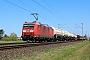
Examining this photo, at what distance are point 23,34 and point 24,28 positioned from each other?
114 cm

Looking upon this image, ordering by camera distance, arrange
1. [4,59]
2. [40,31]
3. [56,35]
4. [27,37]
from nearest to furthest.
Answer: [4,59], [27,37], [40,31], [56,35]

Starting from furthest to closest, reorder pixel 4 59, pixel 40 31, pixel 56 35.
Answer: pixel 56 35 < pixel 40 31 < pixel 4 59

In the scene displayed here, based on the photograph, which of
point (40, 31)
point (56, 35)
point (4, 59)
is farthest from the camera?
point (56, 35)

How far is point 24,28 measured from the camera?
39.7 m

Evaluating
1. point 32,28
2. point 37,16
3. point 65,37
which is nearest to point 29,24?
point 32,28

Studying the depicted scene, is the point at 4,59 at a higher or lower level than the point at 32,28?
lower

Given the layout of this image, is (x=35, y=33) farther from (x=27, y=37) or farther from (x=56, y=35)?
(x=56, y=35)

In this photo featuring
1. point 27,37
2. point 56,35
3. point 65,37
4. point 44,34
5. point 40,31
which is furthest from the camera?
point 65,37

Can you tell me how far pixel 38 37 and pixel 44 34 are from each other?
5198 millimetres

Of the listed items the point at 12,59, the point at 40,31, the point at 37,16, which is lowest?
the point at 12,59

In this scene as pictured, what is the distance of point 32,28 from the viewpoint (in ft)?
130

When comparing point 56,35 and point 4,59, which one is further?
point 56,35

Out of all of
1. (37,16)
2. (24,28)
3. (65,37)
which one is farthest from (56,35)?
(24,28)

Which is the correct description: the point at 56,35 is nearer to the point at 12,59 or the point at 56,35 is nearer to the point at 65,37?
the point at 65,37
